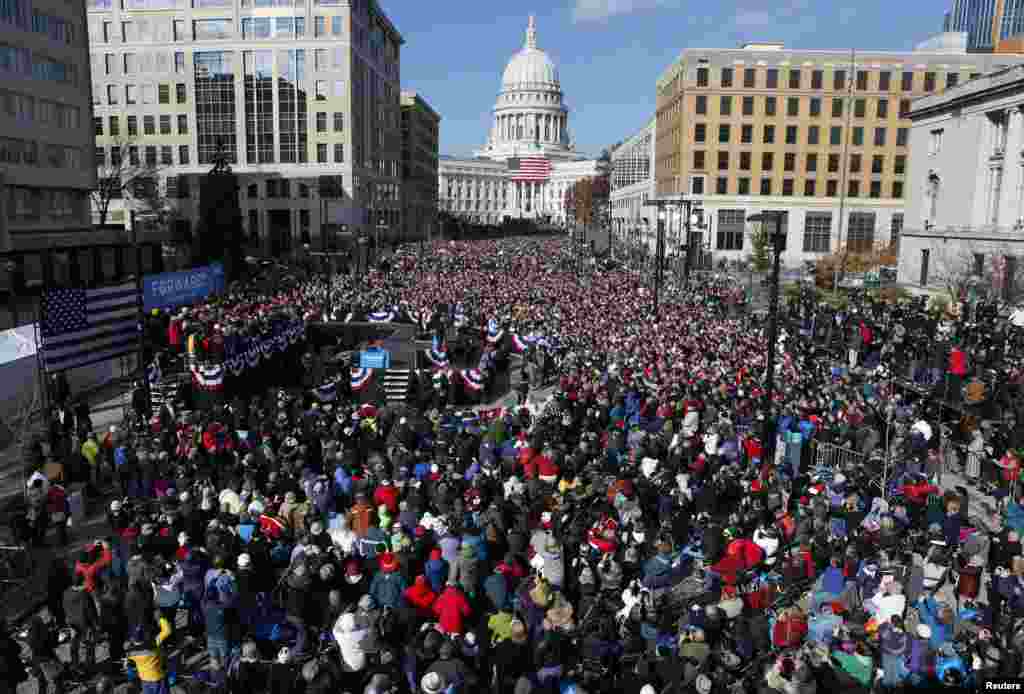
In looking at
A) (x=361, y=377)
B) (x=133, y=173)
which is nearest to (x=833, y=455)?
(x=361, y=377)

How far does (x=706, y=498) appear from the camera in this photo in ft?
40.8

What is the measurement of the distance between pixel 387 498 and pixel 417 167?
4606 inches

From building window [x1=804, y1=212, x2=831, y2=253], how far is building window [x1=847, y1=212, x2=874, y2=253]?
Answer: 1.93m

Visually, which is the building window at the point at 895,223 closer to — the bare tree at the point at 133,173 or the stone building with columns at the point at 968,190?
the stone building with columns at the point at 968,190

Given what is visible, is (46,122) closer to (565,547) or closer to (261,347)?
(261,347)

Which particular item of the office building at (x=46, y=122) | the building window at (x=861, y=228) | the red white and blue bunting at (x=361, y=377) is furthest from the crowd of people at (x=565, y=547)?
the building window at (x=861, y=228)

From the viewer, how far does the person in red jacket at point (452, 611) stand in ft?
28.6

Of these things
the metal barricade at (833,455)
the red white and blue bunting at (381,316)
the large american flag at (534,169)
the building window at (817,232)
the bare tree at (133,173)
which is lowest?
the metal barricade at (833,455)

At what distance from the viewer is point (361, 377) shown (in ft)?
71.9

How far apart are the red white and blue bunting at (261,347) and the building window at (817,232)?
61566 mm

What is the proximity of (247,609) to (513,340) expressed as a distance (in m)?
18.7

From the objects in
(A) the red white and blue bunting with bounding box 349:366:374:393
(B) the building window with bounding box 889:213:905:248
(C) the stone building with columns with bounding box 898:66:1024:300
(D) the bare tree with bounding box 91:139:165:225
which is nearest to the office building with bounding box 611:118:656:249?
(B) the building window with bounding box 889:213:905:248

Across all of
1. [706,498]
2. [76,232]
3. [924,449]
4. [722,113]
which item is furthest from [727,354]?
[722,113]

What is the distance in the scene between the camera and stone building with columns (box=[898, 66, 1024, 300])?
41719 millimetres
